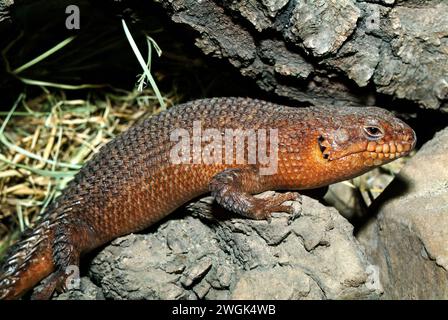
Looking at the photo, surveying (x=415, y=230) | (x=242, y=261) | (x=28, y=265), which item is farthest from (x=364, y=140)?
(x=28, y=265)

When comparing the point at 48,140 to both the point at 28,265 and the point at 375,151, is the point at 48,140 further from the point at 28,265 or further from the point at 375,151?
the point at 375,151

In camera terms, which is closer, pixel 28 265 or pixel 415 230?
pixel 415 230

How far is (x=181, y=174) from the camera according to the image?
4070 mm

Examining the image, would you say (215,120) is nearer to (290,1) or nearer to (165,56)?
(290,1)

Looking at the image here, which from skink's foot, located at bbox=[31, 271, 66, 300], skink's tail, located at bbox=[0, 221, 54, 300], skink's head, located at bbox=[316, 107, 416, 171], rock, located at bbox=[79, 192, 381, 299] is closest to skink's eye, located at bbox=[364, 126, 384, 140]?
skink's head, located at bbox=[316, 107, 416, 171]

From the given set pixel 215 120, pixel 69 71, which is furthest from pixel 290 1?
pixel 69 71

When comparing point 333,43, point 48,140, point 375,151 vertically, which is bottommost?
point 48,140

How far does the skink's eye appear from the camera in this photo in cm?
380

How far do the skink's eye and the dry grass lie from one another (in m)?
2.02

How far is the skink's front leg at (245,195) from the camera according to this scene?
146 inches

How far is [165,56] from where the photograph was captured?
5.34 meters

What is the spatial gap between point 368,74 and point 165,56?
2.09 m

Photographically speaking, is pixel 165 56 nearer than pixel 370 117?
No

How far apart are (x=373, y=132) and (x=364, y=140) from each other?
0.09 meters
